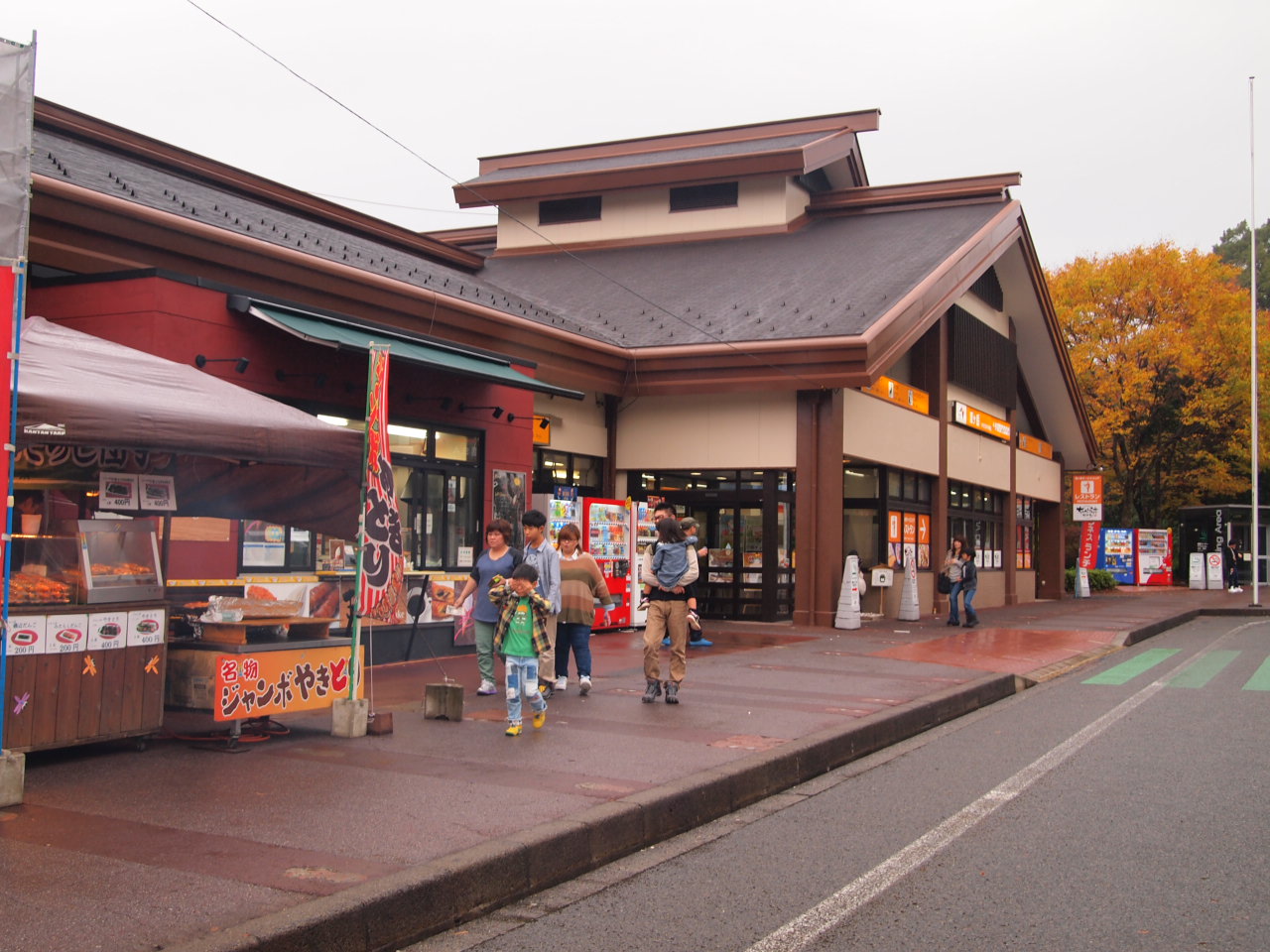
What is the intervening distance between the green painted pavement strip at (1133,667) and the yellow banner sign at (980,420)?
345 inches

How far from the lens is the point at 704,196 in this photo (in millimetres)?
27078

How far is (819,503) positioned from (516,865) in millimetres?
15040

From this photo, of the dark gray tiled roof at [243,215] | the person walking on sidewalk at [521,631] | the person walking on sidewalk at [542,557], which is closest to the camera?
the person walking on sidewalk at [521,631]

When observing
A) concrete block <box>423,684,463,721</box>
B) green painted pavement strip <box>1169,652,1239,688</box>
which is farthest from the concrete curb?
green painted pavement strip <box>1169,652,1239,688</box>

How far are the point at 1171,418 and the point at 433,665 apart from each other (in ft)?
134

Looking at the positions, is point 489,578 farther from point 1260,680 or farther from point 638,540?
point 1260,680

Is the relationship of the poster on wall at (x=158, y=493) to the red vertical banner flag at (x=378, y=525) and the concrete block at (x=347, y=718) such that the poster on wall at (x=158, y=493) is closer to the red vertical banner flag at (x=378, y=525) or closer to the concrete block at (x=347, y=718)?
the red vertical banner flag at (x=378, y=525)

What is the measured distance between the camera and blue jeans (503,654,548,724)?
29.9ft

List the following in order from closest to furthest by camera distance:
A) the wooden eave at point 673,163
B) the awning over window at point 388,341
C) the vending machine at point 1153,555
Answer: the awning over window at point 388,341, the wooden eave at point 673,163, the vending machine at point 1153,555

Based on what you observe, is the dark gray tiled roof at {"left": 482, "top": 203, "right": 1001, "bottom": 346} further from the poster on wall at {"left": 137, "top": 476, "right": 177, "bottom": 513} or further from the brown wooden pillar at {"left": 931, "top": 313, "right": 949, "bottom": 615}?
the poster on wall at {"left": 137, "top": 476, "right": 177, "bottom": 513}

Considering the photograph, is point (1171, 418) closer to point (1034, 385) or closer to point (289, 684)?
point (1034, 385)

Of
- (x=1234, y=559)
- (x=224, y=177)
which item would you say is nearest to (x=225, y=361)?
(x=224, y=177)

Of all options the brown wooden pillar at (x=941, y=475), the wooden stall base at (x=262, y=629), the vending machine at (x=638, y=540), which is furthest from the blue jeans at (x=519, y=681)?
the brown wooden pillar at (x=941, y=475)

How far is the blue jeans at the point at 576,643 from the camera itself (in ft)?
38.4
